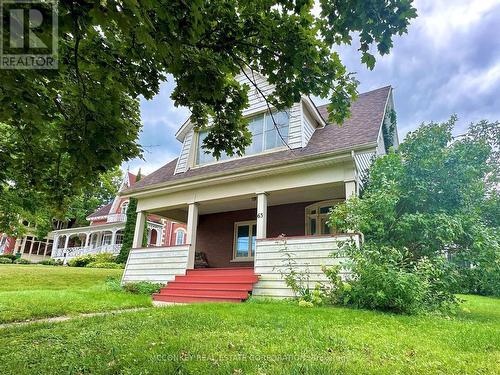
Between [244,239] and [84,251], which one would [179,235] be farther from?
[244,239]

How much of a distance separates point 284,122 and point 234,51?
6.92 m

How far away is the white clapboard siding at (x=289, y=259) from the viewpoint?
7.37 m

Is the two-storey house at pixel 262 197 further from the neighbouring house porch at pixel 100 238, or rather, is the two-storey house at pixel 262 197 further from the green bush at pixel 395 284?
the neighbouring house porch at pixel 100 238

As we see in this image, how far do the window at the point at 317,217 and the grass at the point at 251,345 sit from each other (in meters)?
5.42

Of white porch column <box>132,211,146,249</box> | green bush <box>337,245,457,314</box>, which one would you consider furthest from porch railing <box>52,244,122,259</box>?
green bush <box>337,245,457,314</box>

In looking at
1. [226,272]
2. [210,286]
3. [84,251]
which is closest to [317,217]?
[226,272]

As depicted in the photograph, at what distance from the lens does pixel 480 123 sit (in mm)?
13945

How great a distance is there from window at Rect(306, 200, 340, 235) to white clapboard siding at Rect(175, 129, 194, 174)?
4.77 m

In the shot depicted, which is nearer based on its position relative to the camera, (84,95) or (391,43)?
(391,43)

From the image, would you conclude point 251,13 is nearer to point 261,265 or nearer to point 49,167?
point 49,167

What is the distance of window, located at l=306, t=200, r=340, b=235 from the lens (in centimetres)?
1041

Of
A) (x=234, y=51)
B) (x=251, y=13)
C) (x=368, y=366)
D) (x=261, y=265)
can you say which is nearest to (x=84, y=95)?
(x=234, y=51)

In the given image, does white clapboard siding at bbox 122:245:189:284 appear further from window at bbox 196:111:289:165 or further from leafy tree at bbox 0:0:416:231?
leafy tree at bbox 0:0:416:231

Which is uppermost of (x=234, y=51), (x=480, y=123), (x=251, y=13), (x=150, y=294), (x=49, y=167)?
(x=480, y=123)
